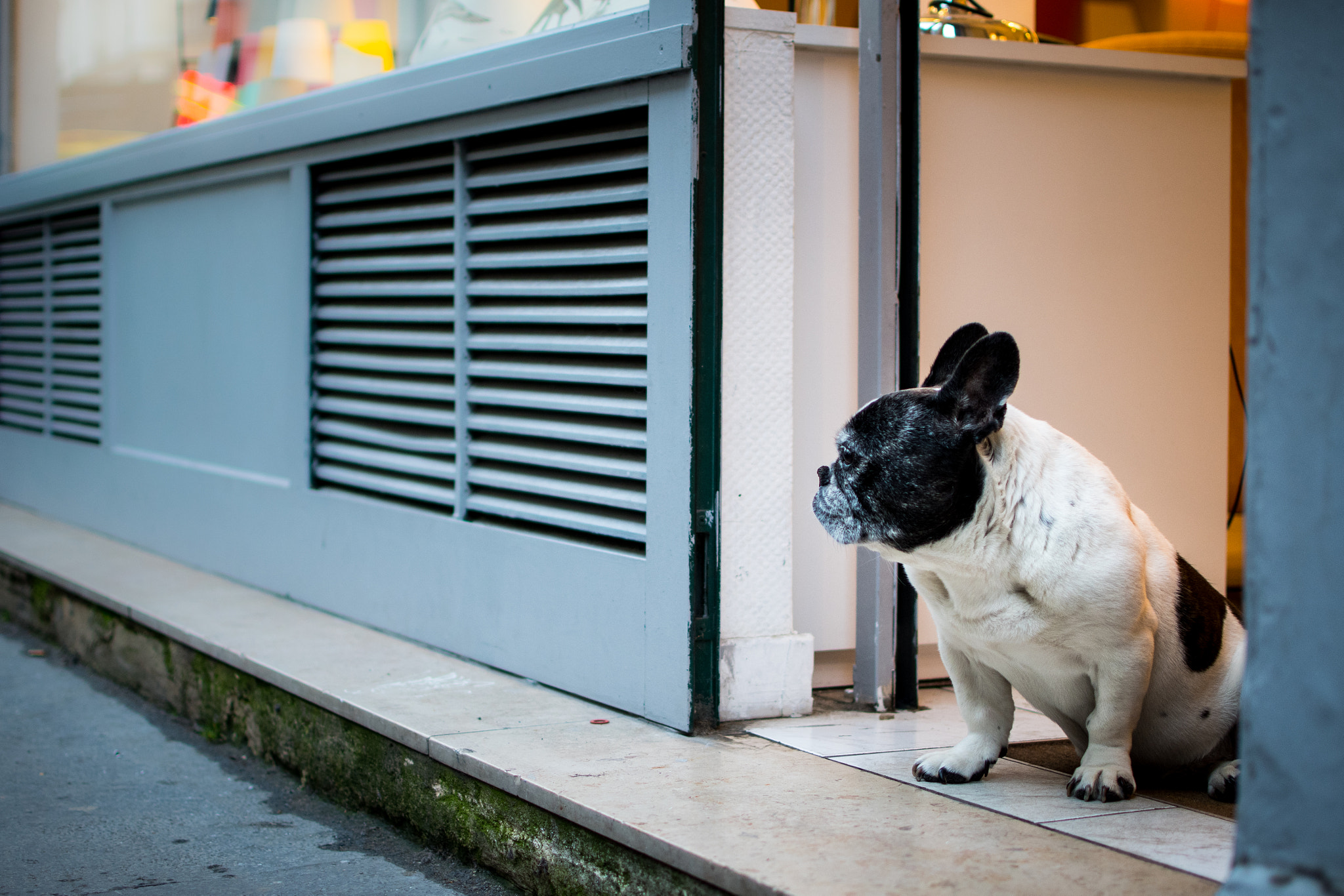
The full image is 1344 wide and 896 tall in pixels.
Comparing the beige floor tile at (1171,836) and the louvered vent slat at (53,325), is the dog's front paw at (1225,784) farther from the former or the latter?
the louvered vent slat at (53,325)

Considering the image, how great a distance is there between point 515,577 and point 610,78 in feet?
4.69

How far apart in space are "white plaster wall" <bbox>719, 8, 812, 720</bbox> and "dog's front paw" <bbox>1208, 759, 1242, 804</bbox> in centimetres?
104

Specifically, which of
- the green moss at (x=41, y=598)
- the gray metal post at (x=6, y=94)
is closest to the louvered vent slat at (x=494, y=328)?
the green moss at (x=41, y=598)

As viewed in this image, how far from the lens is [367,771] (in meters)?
3.32

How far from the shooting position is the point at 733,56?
3217mm

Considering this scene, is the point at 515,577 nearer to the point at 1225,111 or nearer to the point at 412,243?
the point at 412,243

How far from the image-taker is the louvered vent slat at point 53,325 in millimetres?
6551

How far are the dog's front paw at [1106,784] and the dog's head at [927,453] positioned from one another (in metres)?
0.60

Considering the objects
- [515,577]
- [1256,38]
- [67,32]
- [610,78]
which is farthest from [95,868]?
[67,32]

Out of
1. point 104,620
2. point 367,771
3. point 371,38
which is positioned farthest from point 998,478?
point 104,620

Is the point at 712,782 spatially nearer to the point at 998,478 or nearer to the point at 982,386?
the point at 998,478

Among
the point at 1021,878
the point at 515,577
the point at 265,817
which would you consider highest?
the point at 515,577

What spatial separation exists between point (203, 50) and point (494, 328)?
2.87 meters

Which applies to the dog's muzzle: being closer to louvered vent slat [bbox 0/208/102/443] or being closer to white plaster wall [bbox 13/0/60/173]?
louvered vent slat [bbox 0/208/102/443]
